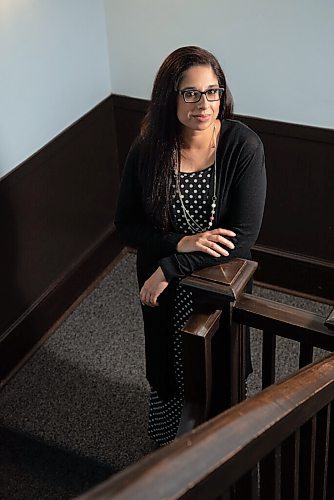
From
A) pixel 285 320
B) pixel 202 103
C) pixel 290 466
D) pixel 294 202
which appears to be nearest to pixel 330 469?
pixel 285 320

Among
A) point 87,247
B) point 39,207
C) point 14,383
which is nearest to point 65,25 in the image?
point 39,207

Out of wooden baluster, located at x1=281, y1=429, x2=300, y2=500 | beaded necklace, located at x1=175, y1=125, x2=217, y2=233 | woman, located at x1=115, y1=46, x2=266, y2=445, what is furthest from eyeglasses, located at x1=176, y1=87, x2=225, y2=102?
wooden baluster, located at x1=281, y1=429, x2=300, y2=500

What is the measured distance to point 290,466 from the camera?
1.23 metres

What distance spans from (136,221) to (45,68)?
1041mm

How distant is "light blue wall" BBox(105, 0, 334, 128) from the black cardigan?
0.90 m

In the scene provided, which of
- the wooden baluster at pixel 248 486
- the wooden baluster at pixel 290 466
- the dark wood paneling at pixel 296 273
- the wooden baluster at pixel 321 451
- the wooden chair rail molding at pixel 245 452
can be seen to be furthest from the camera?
the dark wood paneling at pixel 296 273

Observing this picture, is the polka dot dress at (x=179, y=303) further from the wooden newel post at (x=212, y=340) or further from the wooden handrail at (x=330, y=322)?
the wooden handrail at (x=330, y=322)

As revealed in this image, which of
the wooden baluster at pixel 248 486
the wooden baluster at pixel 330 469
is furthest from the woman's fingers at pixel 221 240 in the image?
the wooden baluster at pixel 248 486

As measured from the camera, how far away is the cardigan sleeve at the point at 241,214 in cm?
189

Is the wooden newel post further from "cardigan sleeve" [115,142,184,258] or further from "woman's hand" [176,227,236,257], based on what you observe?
"cardigan sleeve" [115,142,184,258]

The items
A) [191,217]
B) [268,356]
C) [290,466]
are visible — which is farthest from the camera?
[191,217]

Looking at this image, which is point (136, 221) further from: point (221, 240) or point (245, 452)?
point (245, 452)

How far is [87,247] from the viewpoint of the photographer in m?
3.37

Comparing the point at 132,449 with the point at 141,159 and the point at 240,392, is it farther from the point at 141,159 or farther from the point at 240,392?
the point at 141,159
